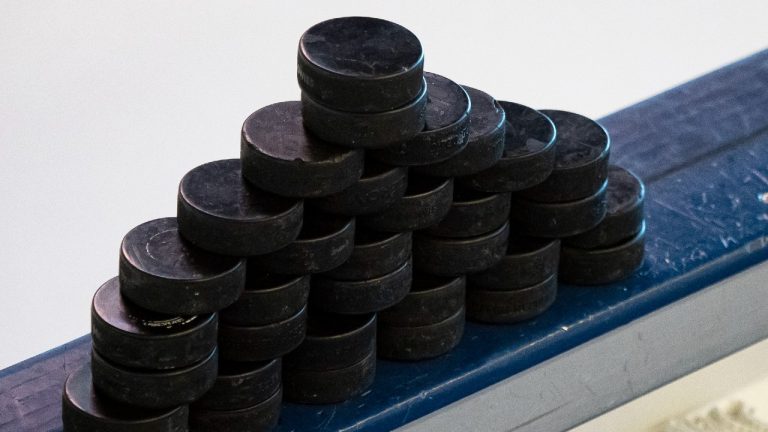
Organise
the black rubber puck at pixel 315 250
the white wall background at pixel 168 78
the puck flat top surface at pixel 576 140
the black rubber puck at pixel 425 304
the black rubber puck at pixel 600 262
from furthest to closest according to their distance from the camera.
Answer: the white wall background at pixel 168 78, the black rubber puck at pixel 600 262, the puck flat top surface at pixel 576 140, the black rubber puck at pixel 425 304, the black rubber puck at pixel 315 250

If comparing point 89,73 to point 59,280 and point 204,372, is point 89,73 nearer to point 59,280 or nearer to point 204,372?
point 59,280

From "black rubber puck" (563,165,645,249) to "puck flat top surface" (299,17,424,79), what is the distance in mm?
562

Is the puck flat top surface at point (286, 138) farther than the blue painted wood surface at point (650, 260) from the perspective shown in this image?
No

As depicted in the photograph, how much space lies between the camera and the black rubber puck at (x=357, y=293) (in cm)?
227

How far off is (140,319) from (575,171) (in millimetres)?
797

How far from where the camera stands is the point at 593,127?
259cm

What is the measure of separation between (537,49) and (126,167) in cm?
119

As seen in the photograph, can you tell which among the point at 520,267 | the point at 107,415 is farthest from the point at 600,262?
the point at 107,415

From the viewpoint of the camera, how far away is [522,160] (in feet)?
7.83

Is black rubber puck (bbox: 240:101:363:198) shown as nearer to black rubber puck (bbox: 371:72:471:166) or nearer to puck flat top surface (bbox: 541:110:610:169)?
black rubber puck (bbox: 371:72:471:166)

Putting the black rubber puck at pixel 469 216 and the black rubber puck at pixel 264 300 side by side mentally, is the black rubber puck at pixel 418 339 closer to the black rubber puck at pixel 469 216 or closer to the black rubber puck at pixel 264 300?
the black rubber puck at pixel 469 216

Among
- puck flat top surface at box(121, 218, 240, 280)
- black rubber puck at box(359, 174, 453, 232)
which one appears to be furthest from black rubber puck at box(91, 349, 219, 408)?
black rubber puck at box(359, 174, 453, 232)

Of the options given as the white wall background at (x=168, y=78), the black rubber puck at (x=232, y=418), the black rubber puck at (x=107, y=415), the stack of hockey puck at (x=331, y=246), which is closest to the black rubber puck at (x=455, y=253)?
the stack of hockey puck at (x=331, y=246)

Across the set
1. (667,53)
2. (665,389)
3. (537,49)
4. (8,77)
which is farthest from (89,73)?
(665,389)
